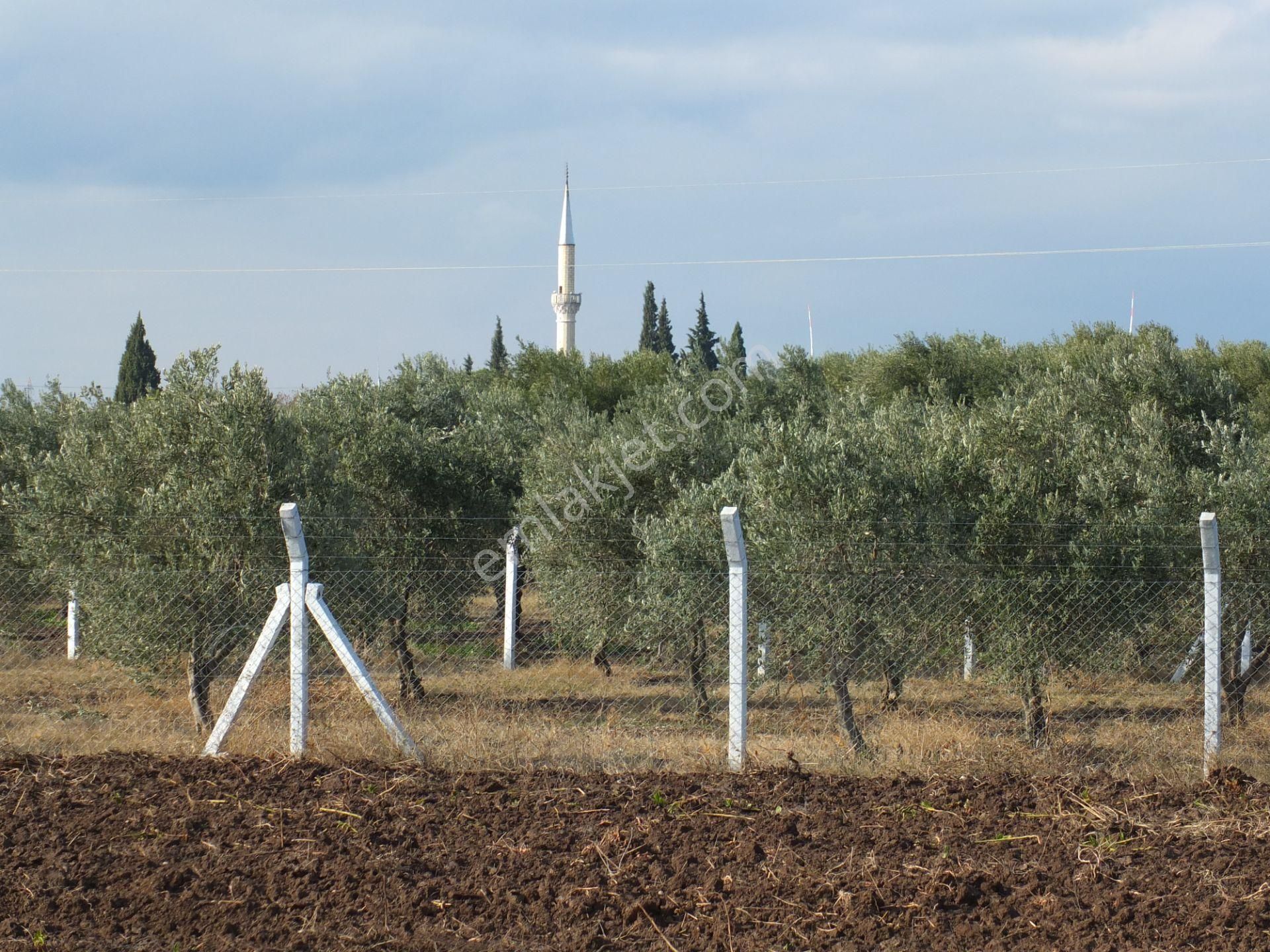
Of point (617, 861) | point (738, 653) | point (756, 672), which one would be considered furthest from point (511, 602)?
point (617, 861)

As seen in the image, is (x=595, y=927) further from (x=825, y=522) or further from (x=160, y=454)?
(x=160, y=454)

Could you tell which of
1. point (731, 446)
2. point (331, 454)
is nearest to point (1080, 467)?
point (731, 446)

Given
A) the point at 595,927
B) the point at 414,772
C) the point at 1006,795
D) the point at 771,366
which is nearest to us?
the point at 595,927

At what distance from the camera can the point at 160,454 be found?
26.4 feet

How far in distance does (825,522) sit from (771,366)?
39.8ft

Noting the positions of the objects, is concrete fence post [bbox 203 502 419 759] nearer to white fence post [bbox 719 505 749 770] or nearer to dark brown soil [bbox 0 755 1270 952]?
dark brown soil [bbox 0 755 1270 952]

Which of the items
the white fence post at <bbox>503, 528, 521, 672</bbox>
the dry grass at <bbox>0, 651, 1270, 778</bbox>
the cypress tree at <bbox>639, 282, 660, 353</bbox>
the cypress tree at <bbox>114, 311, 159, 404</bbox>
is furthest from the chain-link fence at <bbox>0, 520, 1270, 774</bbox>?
the cypress tree at <bbox>639, 282, 660, 353</bbox>

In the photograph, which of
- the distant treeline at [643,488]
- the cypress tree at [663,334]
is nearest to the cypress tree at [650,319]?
the cypress tree at [663,334]

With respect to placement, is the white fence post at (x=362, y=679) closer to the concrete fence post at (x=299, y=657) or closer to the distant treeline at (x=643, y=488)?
the concrete fence post at (x=299, y=657)

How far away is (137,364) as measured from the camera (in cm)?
4056

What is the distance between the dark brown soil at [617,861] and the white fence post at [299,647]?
26cm

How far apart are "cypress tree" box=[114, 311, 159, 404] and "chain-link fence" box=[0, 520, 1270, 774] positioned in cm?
3305

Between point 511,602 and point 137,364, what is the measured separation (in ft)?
112

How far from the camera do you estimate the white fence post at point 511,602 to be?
11.8 meters
